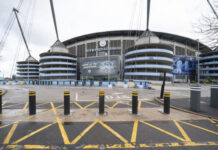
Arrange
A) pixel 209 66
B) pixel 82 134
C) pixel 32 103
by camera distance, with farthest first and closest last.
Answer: pixel 209 66 < pixel 32 103 < pixel 82 134

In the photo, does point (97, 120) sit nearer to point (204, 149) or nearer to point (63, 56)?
point (204, 149)

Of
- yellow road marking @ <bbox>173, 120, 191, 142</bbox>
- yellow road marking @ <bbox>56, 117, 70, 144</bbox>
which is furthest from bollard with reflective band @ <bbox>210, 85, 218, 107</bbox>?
yellow road marking @ <bbox>56, 117, 70, 144</bbox>

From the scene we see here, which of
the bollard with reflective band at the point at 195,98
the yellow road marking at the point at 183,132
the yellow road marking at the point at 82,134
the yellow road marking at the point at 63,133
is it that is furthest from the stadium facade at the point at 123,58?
the yellow road marking at the point at 63,133

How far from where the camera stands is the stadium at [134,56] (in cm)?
3238

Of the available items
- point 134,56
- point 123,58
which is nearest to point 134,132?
point 134,56

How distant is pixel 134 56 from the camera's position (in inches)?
1417

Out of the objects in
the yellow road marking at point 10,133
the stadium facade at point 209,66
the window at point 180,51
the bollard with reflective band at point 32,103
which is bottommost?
the yellow road marking at point 10,133

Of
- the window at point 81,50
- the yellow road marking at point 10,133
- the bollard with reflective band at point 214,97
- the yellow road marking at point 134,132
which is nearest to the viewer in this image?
the yellow road marking at point 10,133

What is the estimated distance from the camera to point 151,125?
3.62 meters

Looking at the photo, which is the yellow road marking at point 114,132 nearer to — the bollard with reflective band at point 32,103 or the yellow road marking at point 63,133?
the yellow road marking at point 63,133

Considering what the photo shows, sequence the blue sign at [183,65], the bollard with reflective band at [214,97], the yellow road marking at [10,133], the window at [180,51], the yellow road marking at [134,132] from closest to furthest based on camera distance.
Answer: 1. the yellow road marking at [10,133]
2. the yellow road marking at [134,132]
3. the bollard with reflective band at [214,97]
4. the blue sign at [183,65]
5. the window at [180,51]

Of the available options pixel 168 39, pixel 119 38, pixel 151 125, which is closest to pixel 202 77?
pixel 168 39

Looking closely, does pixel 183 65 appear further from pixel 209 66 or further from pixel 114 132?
pixel 114 132

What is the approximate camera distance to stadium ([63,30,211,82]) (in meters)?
32.4
